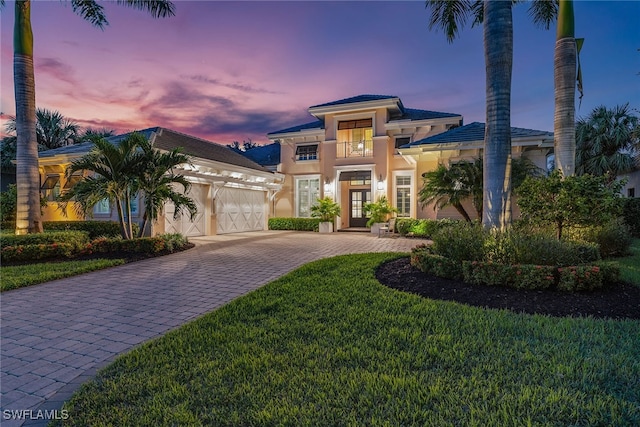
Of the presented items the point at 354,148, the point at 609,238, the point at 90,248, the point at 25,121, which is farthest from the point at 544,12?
the point at 25,121

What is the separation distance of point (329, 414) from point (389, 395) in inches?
19.7

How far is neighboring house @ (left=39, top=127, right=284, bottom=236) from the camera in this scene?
14.1m

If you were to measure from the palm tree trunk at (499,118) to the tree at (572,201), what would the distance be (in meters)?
1.76

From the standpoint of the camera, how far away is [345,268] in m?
7.12

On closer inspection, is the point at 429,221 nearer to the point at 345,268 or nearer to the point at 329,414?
the point at 345,268

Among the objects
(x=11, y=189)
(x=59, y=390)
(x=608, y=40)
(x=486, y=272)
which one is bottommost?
(x=59, y=390)

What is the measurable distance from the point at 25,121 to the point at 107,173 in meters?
2.91

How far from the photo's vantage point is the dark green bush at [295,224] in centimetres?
1853

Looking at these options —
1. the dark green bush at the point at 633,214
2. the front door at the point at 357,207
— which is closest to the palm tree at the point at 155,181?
the front door at the point at 357,207

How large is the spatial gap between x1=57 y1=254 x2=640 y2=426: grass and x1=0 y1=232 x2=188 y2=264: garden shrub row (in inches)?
261

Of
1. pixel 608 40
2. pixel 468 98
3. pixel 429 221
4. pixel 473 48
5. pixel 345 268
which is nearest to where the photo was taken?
pixel 345 268

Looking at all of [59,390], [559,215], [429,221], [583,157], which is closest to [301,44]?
[429,221]

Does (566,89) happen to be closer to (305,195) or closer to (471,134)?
(471,134)
